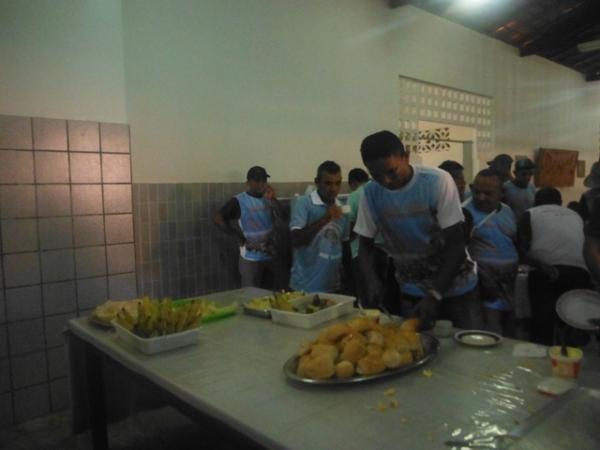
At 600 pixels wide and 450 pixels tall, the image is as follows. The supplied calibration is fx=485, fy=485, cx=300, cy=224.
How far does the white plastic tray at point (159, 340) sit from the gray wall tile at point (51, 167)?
170 cm

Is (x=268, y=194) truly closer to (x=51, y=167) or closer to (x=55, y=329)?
(x=51, y=167)

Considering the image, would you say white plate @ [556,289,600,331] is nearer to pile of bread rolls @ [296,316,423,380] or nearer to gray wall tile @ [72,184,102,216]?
pile of bread rolls @ [296,316,423,380]

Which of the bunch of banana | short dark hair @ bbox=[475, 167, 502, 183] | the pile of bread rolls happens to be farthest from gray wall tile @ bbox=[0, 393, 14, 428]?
short dark hair @ bbox=[475, 167, 502, 183]

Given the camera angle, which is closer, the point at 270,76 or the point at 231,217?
the point at 231,217

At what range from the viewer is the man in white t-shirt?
3102 millimetres

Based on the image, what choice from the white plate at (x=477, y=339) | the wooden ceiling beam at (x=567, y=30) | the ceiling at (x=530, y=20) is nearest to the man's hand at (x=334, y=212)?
the white plate at (x=477, y=339)

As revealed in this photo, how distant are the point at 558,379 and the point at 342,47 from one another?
4.46 meters

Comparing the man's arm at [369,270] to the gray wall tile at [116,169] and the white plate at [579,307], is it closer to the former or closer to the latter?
the white plate at [579,307]

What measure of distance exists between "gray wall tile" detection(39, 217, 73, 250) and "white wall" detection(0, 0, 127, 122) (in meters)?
0.69

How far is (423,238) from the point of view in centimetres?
221

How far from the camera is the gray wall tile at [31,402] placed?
10.1 feet

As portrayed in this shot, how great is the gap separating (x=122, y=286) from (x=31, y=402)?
3.00 feet

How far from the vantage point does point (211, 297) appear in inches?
104

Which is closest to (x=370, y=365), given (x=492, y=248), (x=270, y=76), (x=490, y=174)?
(x=492, y=248)
